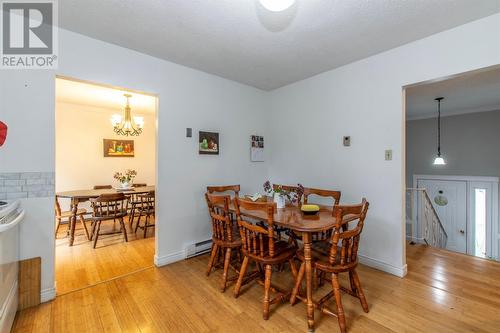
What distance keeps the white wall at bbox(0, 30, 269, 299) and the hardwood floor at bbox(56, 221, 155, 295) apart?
1.05 feet

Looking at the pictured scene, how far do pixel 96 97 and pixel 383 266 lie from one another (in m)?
5.11

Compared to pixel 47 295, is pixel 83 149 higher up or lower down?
higher up

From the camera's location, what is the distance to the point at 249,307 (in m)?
1.95

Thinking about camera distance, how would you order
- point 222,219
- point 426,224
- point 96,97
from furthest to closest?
point 96,97 < point 426,224 < point 222,219

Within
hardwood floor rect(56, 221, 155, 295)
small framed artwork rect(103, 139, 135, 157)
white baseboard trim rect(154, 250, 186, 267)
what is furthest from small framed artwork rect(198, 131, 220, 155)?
small framed artwork rect(103, 139, 135, 157)

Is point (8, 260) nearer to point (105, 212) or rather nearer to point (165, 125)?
point (165, 125)

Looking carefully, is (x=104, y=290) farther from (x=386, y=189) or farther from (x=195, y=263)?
(x=386, y=189)

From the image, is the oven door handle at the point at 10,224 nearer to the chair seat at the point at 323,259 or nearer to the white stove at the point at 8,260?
the white stove at the point at 8,260

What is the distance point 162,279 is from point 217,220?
2.89 ft

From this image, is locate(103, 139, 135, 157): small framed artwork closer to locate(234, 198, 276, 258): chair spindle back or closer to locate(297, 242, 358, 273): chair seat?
locate(234, 198, 276, 258): chair spindle back

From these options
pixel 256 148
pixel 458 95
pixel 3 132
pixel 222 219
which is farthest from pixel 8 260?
pixel 458 95

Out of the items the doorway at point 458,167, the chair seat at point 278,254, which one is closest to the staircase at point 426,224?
the doorway at point 458,167

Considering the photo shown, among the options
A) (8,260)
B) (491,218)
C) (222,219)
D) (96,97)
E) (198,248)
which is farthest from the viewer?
(491,218)

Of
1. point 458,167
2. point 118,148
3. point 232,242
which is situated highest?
point 118,148
